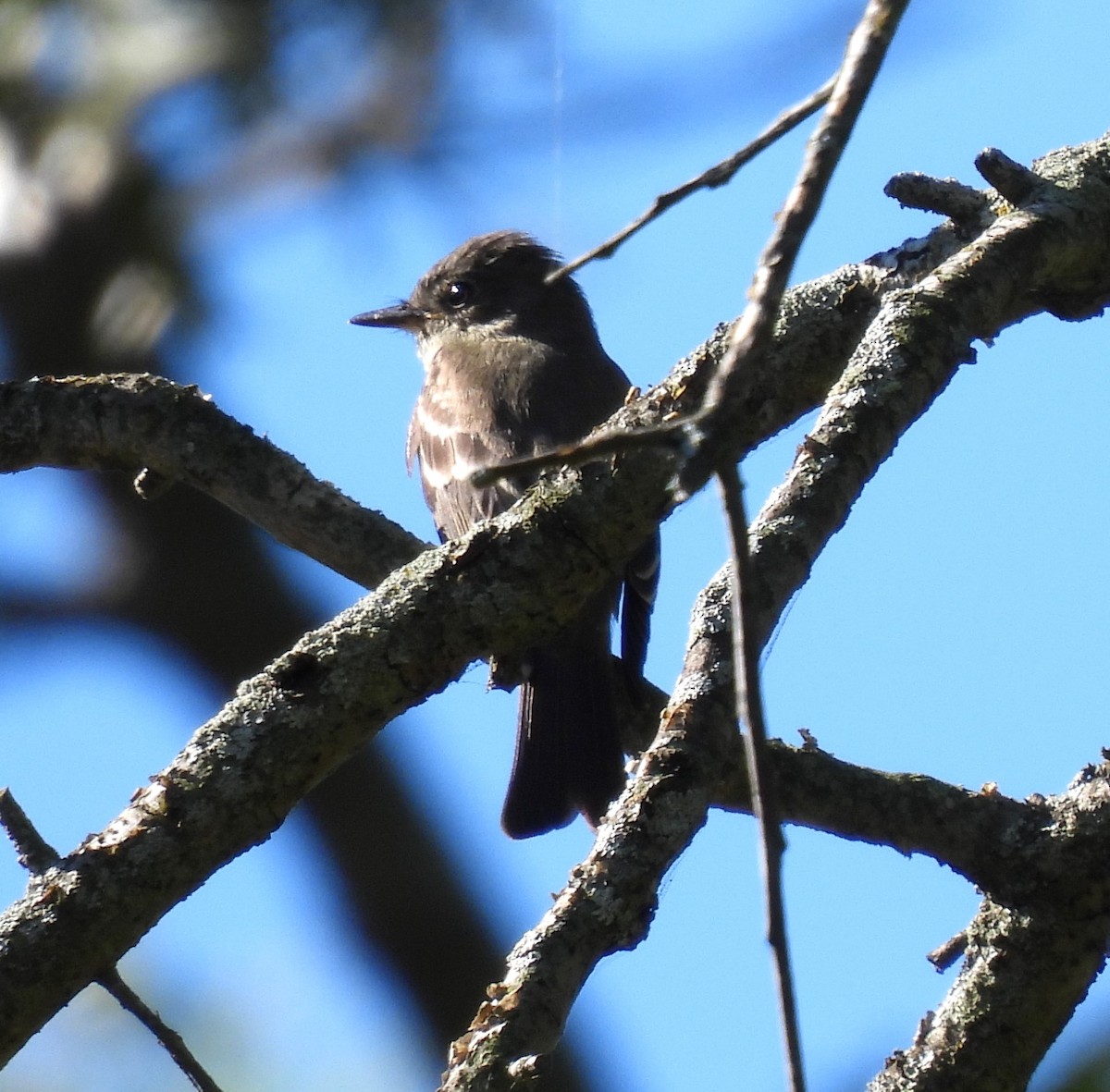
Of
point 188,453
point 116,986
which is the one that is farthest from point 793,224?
point 188,453

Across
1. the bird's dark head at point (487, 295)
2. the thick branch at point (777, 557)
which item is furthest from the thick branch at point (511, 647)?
the bird's dark head at point (487, 295)

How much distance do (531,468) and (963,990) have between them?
190 centimetres

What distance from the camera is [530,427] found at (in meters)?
5.03

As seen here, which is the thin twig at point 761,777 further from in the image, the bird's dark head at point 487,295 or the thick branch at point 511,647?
the bird's dark head at point 487,295

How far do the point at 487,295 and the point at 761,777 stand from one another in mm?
5298

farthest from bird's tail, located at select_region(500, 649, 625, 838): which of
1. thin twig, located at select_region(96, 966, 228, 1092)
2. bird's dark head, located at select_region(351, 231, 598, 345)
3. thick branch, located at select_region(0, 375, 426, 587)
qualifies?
bird's dark head, located at select_region(351, 231, 598, 345)

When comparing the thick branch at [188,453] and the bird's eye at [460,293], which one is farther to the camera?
the bird's eye at [460,293]

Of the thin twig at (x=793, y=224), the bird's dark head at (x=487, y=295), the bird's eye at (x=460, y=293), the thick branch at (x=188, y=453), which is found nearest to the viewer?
the thin twig at (x=793, y=224)

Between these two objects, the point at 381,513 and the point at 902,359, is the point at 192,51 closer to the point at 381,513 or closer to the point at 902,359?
the point at 381,513

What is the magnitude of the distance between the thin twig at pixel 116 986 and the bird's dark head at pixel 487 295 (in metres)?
4.20

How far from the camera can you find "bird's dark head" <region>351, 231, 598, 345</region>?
6.52 metres

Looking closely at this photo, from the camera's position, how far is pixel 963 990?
120 inches

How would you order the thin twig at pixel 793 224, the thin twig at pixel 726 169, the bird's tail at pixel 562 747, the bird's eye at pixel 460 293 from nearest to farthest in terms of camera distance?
the thin twig at pixel 793 224 < the thin twig at pixel 726 169 < the bird's tail at pixel 562 747 < the bird's eye at pixel 460 293

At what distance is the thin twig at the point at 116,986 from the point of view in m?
2.37
